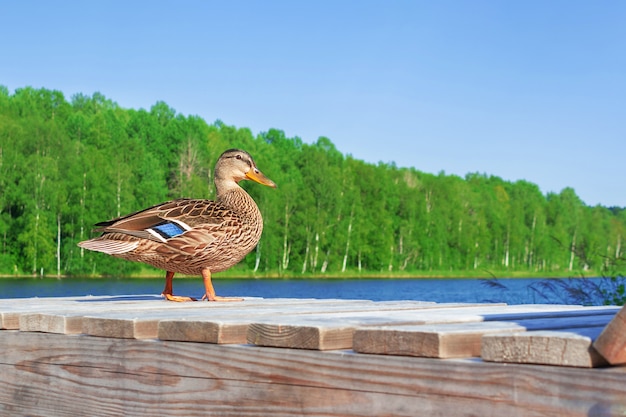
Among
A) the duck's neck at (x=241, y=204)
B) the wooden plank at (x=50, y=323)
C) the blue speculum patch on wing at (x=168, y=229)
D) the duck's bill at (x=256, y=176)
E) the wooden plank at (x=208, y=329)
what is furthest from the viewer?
the duck's bill at (x=256, y=176)

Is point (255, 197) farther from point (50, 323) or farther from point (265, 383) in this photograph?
point (265, 383)

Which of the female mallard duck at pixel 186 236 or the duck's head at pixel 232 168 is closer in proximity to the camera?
the female mallard duck at pixel 186 236

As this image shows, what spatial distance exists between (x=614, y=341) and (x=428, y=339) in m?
0.62

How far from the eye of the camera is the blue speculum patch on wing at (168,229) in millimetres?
6359

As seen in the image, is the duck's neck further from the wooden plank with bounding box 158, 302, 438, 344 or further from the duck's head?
the wooden plank with bounding box 158, 302, 438, 344

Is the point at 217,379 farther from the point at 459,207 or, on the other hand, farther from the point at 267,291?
the point at 459,207

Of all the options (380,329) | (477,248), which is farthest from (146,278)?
(380,329)

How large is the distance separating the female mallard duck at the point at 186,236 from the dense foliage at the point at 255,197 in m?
61.8

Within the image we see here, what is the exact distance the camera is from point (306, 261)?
82.5m

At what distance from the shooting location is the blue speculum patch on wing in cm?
636

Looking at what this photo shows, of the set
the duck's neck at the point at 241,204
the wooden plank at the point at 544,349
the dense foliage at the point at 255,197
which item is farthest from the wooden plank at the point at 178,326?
the dense foliage at the point at 255,197

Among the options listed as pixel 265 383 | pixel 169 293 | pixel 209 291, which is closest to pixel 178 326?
pixel 265 383

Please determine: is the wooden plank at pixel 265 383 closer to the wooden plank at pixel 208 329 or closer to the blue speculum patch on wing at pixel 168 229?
the wooden plank at pixel 208 329

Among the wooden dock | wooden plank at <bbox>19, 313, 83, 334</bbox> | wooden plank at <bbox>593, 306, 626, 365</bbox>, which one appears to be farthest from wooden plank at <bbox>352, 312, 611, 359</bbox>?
wooden plank at <bbox>19, 313, 83, 334</bbox>
